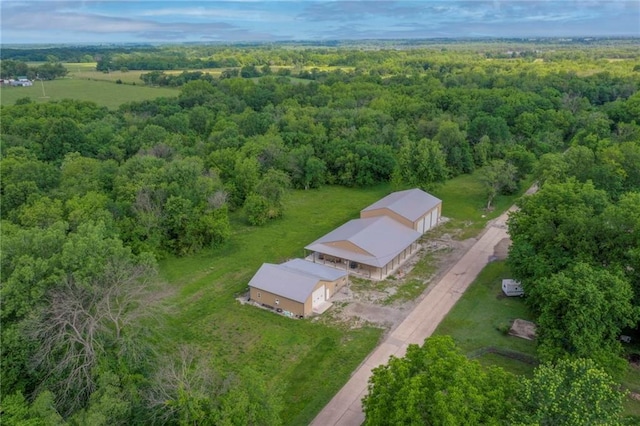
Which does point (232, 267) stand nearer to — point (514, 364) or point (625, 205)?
point (514, 364)

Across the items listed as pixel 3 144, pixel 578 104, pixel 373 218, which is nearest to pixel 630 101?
pixel 578 104

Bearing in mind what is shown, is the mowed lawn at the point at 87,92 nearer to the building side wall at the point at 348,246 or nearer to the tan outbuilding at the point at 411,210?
the tan outbuilding at the point at 411,210

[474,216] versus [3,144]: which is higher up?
[3,144]

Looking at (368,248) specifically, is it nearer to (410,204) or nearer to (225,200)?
(410,204)

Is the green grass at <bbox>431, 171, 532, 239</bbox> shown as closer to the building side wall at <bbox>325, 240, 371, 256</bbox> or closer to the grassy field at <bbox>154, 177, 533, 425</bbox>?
the grassy field at <bbox>154, 177, 533, 425</bbox>

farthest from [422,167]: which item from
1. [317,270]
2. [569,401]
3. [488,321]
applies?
[569,401]

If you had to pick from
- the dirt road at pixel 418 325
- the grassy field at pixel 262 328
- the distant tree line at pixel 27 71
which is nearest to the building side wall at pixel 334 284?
the grassy field at pixel 262 328

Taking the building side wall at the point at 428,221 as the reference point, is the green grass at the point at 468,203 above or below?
below
